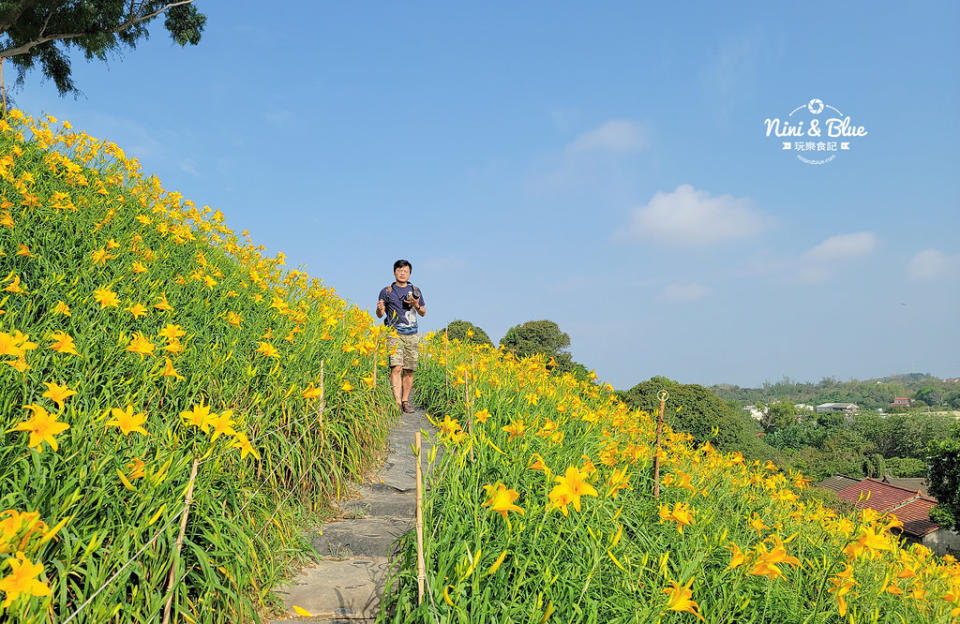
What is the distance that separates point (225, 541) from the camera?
8.39 feet

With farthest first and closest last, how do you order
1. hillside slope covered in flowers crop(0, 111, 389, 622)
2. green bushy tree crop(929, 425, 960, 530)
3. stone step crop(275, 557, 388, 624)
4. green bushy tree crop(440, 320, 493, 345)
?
green bushy tree crop(440, 320, 493, 345) → green bushy tree crop(929, 425, 960, 530) → stone step crop(275, 557, 388, 624) → hillside slope covered in flowers crop(0, 111, 389, 622)

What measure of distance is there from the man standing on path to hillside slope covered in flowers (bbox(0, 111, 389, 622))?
0.79 ft

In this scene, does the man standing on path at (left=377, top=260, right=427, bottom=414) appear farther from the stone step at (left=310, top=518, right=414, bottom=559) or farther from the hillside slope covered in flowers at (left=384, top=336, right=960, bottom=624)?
the stone step at (left=310, top=518, right=414, bottom=559)

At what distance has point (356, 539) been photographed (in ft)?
11.3

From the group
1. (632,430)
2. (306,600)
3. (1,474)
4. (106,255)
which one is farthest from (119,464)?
(632,430)

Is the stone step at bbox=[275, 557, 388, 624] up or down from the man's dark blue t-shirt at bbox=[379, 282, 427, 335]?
down

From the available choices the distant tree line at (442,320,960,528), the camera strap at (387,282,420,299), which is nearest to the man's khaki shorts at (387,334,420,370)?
the camera strap at (387,282,420,299)

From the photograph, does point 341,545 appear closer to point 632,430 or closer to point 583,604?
point 583,604

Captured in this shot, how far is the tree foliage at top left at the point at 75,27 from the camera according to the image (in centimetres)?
1276

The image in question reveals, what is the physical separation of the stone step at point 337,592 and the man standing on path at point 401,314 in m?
2.90

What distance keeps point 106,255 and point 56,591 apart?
2.98 meters

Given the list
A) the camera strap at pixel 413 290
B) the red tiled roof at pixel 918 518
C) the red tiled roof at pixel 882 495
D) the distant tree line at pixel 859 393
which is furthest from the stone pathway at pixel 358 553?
the distant tree line at pixel 859 393

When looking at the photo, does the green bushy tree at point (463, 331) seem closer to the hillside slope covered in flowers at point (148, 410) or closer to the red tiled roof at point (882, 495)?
the hillside slope covered in flowers at point (148, 410)

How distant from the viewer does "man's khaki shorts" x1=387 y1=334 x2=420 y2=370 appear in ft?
19.4
